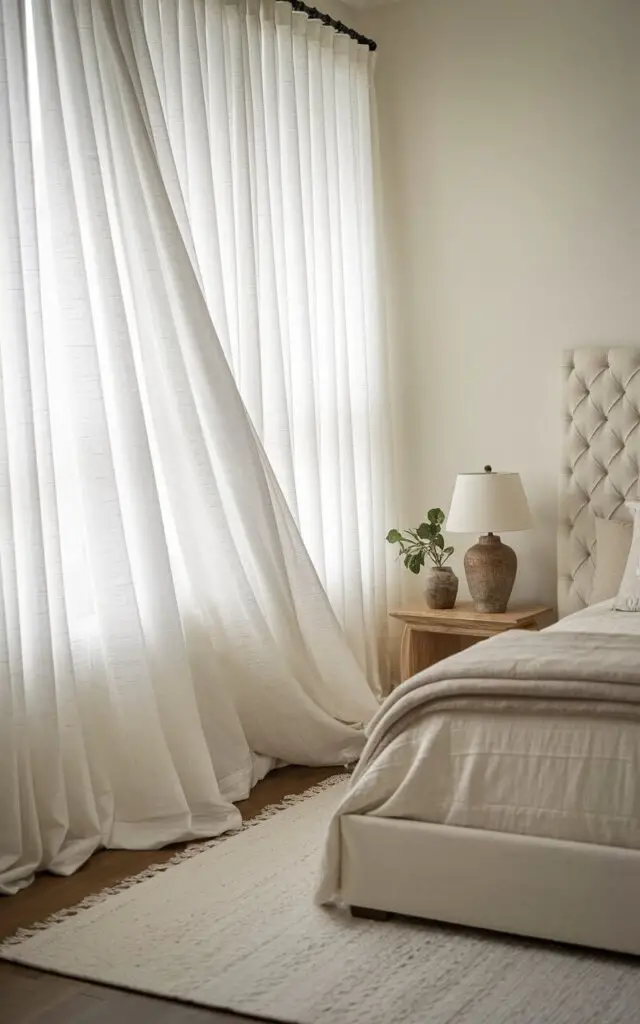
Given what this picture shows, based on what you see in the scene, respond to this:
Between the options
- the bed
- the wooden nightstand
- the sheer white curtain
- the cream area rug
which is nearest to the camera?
the cream area rug

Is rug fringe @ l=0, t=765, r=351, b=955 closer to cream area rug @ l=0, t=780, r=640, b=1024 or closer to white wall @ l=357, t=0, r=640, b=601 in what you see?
cream area rug @ l=0, t=780, r=640, b=1024

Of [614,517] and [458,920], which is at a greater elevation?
[614,517]

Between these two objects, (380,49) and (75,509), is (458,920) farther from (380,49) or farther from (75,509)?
(380,49)

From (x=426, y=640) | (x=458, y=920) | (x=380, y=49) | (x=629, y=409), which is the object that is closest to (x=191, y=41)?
(x=380, y=49)

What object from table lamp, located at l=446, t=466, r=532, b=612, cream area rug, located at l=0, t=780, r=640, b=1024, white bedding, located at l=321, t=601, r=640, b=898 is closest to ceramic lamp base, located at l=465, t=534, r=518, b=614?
table lamp, located at l=446, t=466, r=532, b=612

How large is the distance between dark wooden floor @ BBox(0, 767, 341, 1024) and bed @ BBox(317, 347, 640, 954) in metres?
0.60

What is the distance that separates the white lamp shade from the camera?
5059 mm

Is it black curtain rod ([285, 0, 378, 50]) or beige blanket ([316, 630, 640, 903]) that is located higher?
black curtain rod ([285, 0, 378, 50])

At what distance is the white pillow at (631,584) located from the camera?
4523 mm

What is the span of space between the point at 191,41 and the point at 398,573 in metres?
2.51

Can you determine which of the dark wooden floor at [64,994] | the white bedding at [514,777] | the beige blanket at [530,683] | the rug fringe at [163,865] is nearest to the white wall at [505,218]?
the rug fringe at [163,865]

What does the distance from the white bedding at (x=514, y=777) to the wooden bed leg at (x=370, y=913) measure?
25 centimetres

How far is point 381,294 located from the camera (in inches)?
223

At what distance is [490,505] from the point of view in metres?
5.07
